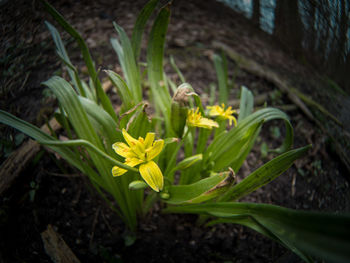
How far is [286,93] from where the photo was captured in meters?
1.96

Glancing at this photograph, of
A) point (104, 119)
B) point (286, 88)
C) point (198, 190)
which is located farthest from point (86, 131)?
point (286, 88)

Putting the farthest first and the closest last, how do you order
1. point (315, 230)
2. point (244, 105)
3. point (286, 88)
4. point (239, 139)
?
point (286, 88) → point (244, 105) → point (239, 139) → point (315, 230)

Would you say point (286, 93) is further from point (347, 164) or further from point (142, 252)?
point (142, 252)

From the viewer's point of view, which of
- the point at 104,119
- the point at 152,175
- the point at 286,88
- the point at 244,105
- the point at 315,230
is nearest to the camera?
the point at 315,230

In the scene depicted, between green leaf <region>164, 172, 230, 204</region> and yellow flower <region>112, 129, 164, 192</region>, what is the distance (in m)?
0.17

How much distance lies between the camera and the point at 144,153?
0.72 m

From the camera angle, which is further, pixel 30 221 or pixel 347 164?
pixel 347 164

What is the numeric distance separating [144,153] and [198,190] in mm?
250

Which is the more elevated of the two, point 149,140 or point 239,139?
point 149,140

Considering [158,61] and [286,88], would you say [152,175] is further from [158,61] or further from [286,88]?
[286,88]

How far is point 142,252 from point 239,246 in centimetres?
53

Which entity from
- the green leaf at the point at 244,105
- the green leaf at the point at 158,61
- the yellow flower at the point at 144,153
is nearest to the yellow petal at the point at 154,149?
the yellow flower at the point at 144,153

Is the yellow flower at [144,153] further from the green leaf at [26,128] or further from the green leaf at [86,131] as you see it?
the green leaf at [26,128]

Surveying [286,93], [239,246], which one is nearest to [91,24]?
[286,93]
